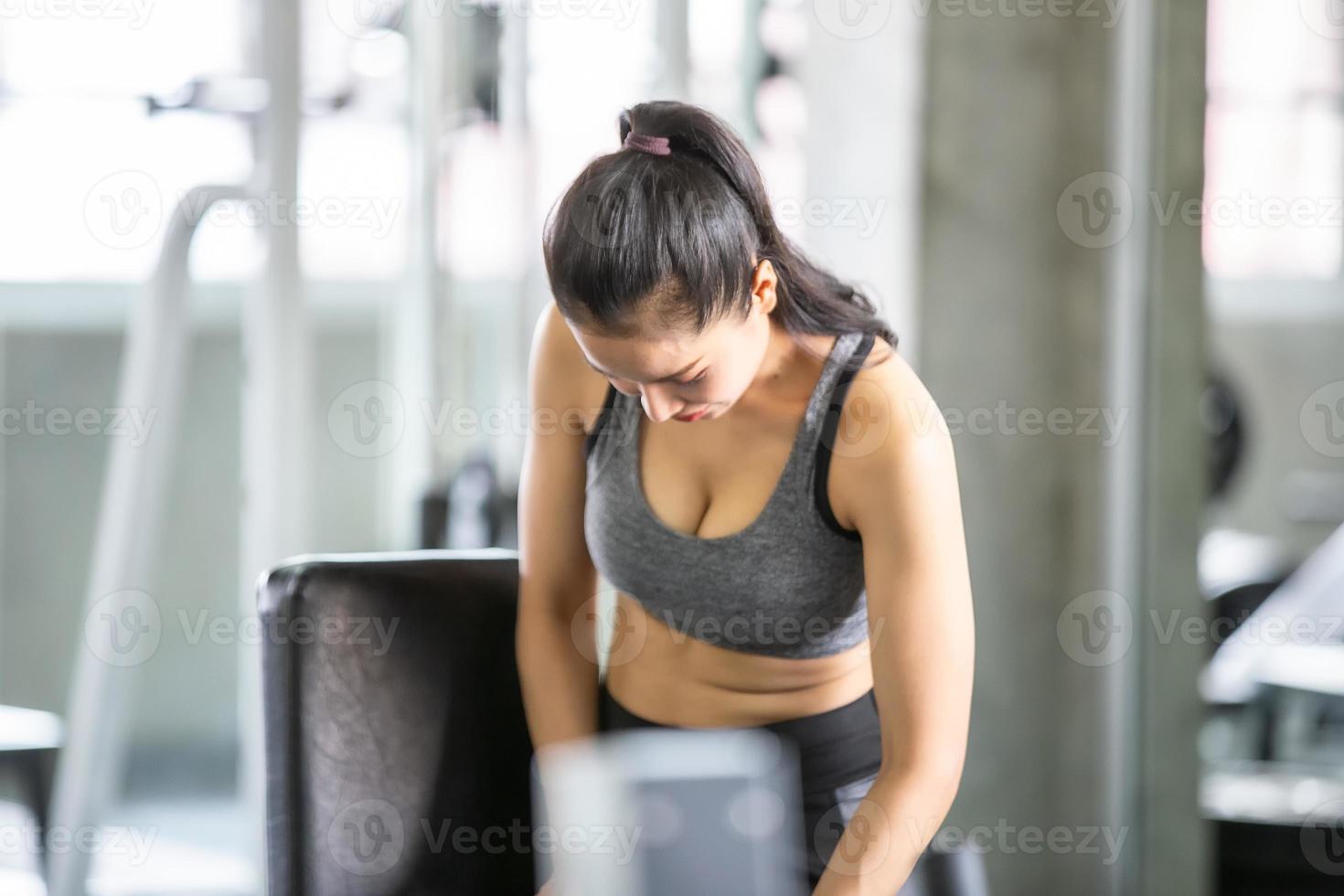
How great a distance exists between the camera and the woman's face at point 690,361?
1.06 metres

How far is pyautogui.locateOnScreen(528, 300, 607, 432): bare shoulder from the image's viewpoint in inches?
50.6

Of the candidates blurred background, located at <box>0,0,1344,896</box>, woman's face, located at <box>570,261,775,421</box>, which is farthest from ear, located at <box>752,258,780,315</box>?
blurred background, located at <box>0,0,1344,896</box>

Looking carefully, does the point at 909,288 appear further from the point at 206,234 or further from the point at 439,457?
the point at 206,234

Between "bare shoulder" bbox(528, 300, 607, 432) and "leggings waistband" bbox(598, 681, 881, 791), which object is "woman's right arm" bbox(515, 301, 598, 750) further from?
"leggings waistband" bbox(598, 681, 881, 791)

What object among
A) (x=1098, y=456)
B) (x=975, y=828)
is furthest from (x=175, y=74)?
(x=975, y=828)

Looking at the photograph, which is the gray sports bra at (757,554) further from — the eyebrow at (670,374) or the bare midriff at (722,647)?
the eyebrow at (670,374)

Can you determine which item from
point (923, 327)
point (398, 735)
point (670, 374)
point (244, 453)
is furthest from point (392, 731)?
point (923, 327)

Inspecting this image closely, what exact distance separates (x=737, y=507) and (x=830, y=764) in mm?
281

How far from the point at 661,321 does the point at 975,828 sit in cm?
167

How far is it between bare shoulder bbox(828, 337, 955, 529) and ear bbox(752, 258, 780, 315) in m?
0.11

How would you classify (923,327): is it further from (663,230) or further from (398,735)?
(398,735)

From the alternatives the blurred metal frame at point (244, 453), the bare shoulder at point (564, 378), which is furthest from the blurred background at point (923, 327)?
the bare shoulder at point (564, 378)

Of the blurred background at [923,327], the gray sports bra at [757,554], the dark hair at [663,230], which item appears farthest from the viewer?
the blurred background at [923,327]

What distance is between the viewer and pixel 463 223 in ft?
7.72
